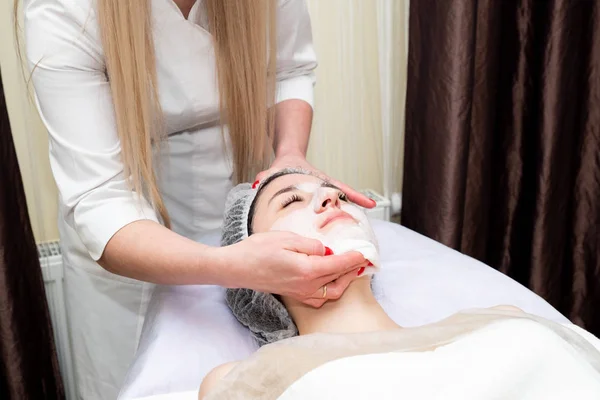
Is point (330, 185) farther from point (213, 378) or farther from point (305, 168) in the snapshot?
point (213, 378)

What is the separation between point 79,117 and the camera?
1.21 metres

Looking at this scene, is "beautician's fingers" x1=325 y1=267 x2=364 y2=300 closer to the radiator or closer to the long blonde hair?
the long blonde hair

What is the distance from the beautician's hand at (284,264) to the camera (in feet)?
3.43

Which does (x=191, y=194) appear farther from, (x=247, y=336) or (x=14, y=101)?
(x=14, y=101)

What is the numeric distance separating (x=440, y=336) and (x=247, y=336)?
420mm

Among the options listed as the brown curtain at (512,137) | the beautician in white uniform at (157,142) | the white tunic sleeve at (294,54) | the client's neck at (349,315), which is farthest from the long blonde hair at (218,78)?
the brown curtain at (512,137)

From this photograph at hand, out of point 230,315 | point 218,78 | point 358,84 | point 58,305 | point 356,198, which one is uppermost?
point 218,78

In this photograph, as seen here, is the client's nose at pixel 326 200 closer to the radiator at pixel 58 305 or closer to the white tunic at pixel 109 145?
the white tunic at pixel 109 145

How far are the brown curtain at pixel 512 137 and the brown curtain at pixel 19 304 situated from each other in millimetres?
1171

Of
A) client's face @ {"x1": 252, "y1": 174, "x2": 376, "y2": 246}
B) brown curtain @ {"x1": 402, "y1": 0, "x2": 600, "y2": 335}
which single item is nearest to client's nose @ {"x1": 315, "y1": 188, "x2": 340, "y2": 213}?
client's face @ {"x1": 252, "y1": 174, "x2": 376, "y2": 246}

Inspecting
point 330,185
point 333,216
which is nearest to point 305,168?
point 330,185

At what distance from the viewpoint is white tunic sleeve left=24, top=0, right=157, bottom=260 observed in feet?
3.90

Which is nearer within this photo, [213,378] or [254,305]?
[213,378]

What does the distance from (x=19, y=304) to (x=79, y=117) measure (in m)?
0.68
